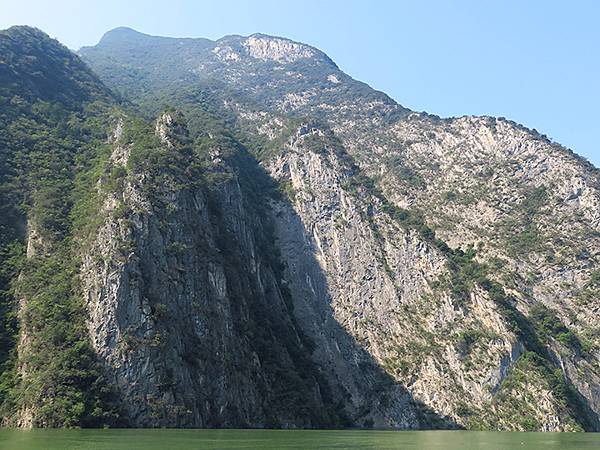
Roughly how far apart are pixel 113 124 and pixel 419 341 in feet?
221

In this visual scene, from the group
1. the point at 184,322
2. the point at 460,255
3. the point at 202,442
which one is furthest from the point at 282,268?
the point at 202,442

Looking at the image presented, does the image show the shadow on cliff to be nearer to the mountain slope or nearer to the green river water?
the mountain slope

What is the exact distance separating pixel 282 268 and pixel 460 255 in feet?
115

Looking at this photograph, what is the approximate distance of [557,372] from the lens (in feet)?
308

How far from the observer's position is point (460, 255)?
11688 cm

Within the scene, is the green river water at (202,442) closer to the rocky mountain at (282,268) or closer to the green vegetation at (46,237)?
the green vegetation at (46,237)

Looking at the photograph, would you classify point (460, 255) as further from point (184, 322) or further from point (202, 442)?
point (202, 442)

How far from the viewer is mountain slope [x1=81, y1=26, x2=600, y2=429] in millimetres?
95312

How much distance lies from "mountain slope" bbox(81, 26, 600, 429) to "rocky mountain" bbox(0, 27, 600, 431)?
36cm

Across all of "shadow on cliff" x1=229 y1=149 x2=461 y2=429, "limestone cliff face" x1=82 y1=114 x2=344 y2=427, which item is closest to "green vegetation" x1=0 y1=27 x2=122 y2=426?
"limestone cliff face" x1=82 y1=114 x2=344 y2=427

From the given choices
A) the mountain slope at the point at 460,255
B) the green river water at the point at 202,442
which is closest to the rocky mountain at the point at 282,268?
the mountain slope at the point at 460,255

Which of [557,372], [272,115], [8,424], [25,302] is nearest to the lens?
[8,424]

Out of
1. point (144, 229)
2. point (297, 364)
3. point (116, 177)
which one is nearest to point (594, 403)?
point (297, 364)

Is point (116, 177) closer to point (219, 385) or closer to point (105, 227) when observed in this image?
point (105, 227)
